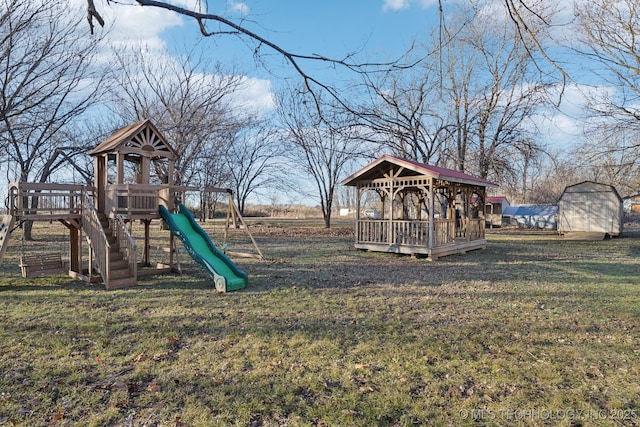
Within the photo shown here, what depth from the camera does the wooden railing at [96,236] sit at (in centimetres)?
749

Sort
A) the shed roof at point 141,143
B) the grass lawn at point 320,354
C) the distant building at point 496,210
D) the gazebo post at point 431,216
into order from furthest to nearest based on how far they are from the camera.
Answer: the distant building at point 496,210 → the gazebo post at point 431,216 → the shed roof at point 141,143 → the grass lawn at point 320,354

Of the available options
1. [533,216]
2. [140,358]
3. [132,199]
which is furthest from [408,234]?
[533,216]

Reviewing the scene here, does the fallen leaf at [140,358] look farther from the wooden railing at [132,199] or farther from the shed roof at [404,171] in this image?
the shed roof at [404,171]

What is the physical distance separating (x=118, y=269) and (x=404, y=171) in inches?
376

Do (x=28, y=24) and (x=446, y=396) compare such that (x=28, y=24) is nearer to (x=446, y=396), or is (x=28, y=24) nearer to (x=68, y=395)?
(x=68, y=395)

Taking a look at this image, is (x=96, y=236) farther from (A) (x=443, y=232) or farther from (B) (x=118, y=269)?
(A) (x=443, y=232)

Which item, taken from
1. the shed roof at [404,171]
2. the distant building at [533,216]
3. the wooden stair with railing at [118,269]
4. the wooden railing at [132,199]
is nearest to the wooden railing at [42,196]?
the wooden railing at [132,199]

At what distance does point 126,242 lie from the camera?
8234 millimetres

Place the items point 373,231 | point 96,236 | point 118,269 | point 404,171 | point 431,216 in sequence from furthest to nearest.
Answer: point 373,231
point 404,171
point 431,216
point 96,236
point 118,269

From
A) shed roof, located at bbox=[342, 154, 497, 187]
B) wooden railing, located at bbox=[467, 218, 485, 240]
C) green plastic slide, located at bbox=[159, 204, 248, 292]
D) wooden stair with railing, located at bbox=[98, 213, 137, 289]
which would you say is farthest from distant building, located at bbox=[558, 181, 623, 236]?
wooden stair with railing, located at bbox=[98, 213, 137, 289]

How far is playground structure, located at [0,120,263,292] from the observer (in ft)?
25.1

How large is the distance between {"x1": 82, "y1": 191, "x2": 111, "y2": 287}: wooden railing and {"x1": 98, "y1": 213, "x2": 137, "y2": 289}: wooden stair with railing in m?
0.15

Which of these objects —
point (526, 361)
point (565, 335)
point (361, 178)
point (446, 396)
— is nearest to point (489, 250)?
point (361, 178)

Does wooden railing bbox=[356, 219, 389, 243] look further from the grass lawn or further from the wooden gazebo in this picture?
the grass lawn
